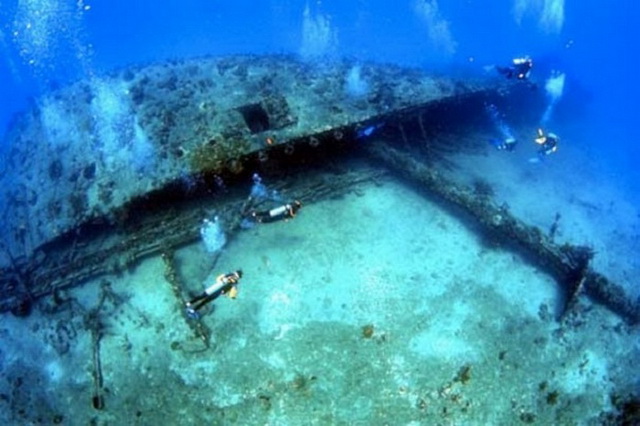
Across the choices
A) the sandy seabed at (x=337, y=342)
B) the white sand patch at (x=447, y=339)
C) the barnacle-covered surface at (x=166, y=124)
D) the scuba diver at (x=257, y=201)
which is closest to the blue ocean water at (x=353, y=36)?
the barnacle-covered surface at (x=166, y=124)

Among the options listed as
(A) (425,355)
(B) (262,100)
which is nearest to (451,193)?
(A) (425,355)

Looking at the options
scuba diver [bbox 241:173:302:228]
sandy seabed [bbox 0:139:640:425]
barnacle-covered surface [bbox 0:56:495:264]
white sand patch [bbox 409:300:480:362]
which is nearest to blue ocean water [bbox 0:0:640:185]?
barnacle-covered surface [bbox 0:56:495:264]

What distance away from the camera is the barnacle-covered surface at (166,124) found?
8867 mm

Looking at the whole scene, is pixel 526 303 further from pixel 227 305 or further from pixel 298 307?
pixel 227 305

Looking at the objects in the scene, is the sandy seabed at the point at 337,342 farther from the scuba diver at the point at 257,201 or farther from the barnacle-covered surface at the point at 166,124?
the barnacle-covered surface at the point at 166,124

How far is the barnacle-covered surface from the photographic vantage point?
887 centimetres

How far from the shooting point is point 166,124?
9.42 m

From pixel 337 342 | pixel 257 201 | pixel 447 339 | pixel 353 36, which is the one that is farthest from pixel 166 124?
pixel 353 36

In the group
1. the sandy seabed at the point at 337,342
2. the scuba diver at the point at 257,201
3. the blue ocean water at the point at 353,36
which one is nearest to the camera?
the sandy seabed at the point at 337,342

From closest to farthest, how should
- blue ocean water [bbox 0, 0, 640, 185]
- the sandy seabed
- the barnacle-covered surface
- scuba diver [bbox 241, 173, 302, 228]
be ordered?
the sandy seabed
the barnacle-covered surface
scuba diver [bbox 241, 173, 302, 228]
blue ocean water [bbox 0, 0, 640, 185]

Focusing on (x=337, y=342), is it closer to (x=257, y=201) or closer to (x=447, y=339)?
(x=447, y=339)

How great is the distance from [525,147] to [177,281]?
10.8 m

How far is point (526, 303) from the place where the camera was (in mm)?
8430

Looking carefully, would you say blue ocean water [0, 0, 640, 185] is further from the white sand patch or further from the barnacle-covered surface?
the white sand patch
